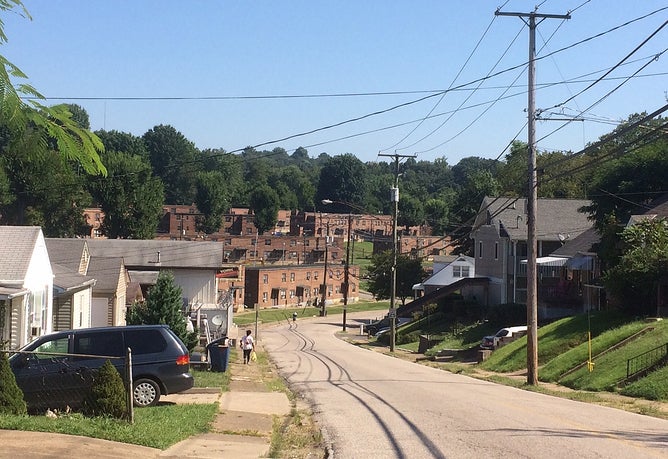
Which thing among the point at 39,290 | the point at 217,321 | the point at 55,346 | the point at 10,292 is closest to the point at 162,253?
the point at 217,321

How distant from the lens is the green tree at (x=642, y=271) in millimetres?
32406

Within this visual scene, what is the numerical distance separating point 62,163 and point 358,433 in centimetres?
822

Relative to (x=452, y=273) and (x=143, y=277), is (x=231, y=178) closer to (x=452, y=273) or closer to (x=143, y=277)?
(x=452, y=273)

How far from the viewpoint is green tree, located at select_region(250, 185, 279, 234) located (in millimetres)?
132875

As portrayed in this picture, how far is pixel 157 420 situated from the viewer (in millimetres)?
14711

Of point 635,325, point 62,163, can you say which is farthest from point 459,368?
point 62,163

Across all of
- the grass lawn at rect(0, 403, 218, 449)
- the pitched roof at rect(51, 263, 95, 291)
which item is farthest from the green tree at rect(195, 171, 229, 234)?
the grass lawn at rect(0, 403, 218, 449)

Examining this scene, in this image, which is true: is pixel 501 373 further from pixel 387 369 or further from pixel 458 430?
pixel 458 430

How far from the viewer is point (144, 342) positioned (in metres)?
18.0

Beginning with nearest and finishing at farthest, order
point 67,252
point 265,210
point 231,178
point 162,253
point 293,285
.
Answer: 1. point 67,252
2. point 162,253
3. point 293,285
4. point 265,210
5. point 231,178

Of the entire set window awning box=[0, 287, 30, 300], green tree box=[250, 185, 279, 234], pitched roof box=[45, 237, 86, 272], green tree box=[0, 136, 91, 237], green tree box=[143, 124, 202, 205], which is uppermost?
green tree box=[143, 124, 202, 205]

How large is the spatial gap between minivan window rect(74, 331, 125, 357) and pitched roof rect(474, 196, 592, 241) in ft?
128

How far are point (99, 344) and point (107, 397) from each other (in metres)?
3.99

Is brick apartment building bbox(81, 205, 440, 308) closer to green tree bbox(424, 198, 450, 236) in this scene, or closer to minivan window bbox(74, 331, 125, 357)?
green tree bbox(424, 198, 450, 236)
